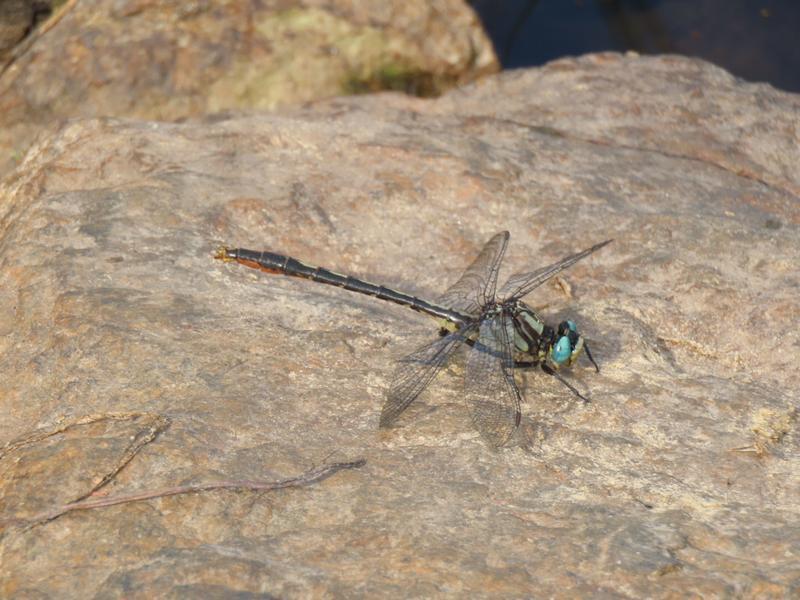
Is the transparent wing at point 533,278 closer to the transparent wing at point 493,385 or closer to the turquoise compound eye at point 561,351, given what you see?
the transparent wing at point 493,385

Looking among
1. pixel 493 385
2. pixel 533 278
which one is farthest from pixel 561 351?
pixel 533 278

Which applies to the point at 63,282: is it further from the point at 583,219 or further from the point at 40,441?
the point at 583,219

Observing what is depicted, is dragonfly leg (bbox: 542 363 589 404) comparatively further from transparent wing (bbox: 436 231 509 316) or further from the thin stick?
the thin stick

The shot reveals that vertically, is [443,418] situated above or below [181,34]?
below

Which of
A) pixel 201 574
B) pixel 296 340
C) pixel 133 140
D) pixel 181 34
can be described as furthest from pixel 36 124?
pixel 201 574

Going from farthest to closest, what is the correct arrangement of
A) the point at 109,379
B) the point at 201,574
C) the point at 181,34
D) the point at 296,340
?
the point at 181,34 → the point at 296,340 → the point at 109,379 → the point at 201,574

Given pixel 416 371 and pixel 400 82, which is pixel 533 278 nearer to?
pixel 416 371

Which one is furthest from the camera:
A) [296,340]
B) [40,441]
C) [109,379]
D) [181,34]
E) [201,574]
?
[181,34]
